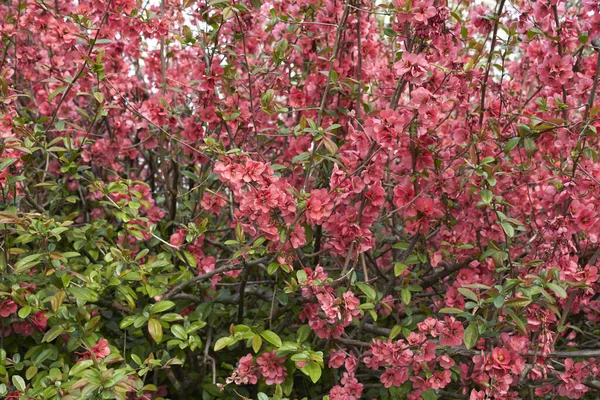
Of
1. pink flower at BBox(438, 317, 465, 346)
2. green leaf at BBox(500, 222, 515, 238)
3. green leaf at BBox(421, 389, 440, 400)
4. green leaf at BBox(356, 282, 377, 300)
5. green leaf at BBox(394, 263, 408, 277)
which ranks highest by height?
green leaf at BBox(500, 222, 515, 238)

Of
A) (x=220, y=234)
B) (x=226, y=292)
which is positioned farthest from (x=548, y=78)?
(x=220, y=234)

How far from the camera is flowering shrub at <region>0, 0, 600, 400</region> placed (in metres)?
1.81

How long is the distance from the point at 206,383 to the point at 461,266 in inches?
40.4

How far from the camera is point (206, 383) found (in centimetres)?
227

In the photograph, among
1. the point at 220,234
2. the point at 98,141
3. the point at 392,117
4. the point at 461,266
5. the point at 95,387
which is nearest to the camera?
the point at 95,387

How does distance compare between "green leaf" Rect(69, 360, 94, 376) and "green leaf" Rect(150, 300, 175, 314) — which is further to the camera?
"green leaf" Rect(150, 300, 175, 314)

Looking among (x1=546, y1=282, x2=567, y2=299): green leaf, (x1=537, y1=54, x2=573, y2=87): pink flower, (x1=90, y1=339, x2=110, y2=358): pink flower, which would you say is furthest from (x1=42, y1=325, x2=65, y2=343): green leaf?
(x1=537, y1=54, x2=573, y2=87): pink flower

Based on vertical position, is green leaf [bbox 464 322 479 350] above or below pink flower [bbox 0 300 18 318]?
above

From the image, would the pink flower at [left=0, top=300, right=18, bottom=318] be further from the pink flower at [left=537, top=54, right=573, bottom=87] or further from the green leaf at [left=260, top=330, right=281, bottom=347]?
the pink flower at [left=537, top=54, right=573, bottom=87]

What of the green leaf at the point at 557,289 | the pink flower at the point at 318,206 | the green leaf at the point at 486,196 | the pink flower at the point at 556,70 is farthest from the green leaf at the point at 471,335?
the pink flower at the point at 556,70

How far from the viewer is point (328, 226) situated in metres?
1.93

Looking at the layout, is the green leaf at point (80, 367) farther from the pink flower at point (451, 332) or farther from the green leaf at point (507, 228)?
the green leaf at point (507, 228)

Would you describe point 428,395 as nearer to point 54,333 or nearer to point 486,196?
point 486,196

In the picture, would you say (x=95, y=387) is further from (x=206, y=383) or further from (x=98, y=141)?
(x=98, y=141)
